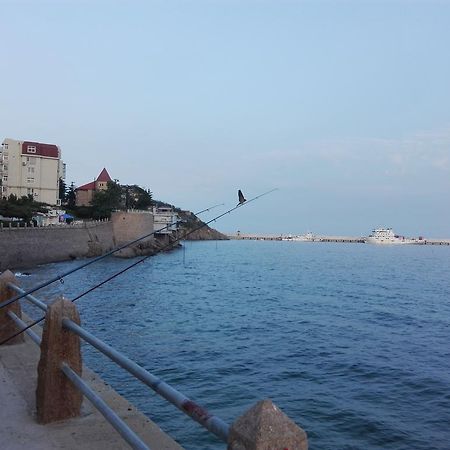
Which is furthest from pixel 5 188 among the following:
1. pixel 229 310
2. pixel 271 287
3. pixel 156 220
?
pixel 229 310

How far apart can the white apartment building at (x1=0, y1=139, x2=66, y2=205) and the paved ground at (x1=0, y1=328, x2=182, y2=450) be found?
275 ft

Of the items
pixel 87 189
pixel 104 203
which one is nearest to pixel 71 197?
pixel 87 189

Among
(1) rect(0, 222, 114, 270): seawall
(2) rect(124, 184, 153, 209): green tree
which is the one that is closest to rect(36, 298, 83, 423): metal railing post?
(1) rect(0, 222, 114, 270): seawall

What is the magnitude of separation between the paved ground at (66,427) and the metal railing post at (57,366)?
4.1 inches

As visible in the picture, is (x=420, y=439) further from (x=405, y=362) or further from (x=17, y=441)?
(x=17, y=441)

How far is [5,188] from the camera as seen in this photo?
82500 millimetres

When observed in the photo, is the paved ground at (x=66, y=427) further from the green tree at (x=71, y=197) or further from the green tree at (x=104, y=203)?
the green tree at (x=71, y=197)

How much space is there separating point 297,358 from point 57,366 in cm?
1168

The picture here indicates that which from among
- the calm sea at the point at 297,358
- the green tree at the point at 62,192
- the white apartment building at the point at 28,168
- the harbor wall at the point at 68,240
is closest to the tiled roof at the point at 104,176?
the green tree at the point at 62,192

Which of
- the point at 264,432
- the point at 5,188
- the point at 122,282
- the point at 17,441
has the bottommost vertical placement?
the point at 122,282

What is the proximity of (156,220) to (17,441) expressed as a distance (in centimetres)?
9475

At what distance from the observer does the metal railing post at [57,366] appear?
3.87 m

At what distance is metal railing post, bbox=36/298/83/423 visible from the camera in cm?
387

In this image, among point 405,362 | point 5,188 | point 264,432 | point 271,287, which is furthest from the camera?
point 5,188
